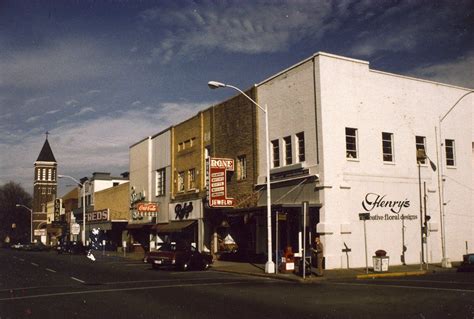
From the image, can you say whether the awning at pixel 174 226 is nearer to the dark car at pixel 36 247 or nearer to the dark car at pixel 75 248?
the dark car at pixel 75 248

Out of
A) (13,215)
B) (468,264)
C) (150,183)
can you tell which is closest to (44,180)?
(13,215)

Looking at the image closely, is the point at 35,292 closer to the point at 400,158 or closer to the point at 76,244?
the point at 400,158

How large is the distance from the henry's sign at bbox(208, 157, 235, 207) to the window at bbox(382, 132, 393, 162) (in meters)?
9.33

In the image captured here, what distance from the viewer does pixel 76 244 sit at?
53469mm

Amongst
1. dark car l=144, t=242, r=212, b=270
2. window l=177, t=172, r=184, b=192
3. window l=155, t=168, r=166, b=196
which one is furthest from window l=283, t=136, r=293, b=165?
window l=155, t=168, r=166, b=196

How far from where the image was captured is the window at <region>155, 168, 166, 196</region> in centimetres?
→ 4395

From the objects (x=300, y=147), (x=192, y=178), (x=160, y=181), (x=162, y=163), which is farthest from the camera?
(x=160, y=181)

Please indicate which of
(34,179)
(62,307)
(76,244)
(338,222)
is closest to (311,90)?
(338,222)

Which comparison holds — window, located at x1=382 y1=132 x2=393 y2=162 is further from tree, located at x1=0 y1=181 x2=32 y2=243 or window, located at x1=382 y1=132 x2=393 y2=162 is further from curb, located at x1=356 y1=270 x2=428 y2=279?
tree, located at x1=0 y1=181 x2=32 y2=243

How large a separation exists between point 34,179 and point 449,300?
120550 millimetres

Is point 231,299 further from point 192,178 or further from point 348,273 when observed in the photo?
point 192,178

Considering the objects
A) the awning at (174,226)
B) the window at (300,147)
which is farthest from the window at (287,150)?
the awning at (174,226)

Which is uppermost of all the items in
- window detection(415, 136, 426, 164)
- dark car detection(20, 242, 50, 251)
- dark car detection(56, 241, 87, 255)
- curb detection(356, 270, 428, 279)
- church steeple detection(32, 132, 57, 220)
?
church steeple detection(32, 132, 57, 220)

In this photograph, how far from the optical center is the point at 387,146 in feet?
89.9
